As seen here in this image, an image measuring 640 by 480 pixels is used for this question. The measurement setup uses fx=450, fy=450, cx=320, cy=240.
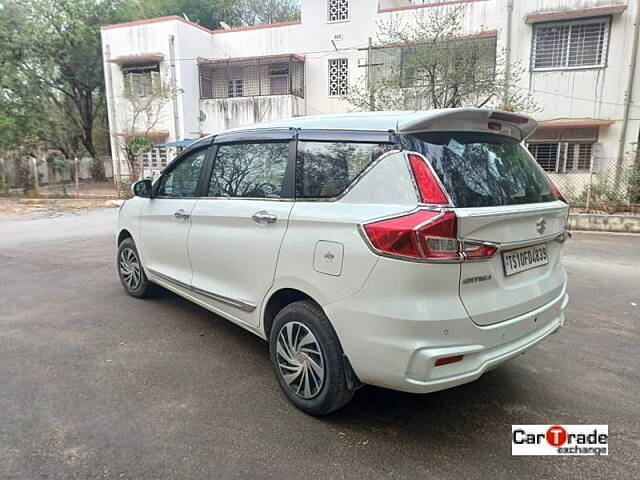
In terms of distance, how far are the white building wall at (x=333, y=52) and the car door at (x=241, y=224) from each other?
14.9m

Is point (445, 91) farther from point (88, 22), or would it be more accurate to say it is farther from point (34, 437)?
point (88, 22)

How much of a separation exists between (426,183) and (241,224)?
4.56 feet

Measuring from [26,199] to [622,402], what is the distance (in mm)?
19280

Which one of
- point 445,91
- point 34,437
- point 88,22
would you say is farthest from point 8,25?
point 34,437

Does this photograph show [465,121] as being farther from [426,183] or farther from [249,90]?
[249,90]

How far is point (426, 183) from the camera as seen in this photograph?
223 cm

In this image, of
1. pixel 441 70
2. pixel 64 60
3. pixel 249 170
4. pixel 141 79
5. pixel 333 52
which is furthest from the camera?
pixel 64 60

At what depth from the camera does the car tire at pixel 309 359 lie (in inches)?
98.0

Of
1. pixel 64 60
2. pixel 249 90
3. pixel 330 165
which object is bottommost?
pixel 330 165

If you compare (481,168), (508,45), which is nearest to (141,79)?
(508,45)

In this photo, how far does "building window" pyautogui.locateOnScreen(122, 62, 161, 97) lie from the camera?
19469 mm

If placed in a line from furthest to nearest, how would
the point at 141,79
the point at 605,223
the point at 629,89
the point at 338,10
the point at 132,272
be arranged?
1. the point at 141,79
2. the point at 338,10
3. the point at 629,89
4. the point at 605,223
5. the point at 132,272

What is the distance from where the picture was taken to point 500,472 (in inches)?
87.3

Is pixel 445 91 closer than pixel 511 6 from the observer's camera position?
Yes
